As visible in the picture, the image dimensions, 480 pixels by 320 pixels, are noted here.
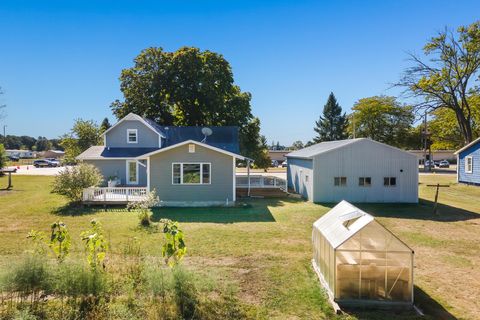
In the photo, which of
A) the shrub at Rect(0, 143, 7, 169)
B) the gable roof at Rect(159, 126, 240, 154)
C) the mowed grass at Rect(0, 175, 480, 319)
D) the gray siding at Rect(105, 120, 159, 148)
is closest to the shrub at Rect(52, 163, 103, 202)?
the mowed grass at Rect(0, 175, 480, 319)

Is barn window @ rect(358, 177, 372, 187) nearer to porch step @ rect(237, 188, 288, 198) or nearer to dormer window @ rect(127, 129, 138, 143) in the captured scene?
porch step @ rect(237, 188, 288, 198)

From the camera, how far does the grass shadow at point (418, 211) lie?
1623 centimetres

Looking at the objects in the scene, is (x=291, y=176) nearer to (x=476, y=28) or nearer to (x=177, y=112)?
(x=177, y=112)

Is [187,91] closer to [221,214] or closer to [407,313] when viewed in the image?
[221,214]

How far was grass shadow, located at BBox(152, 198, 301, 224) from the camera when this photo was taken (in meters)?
15.3

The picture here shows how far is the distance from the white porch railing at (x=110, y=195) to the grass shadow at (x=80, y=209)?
17.1 inches

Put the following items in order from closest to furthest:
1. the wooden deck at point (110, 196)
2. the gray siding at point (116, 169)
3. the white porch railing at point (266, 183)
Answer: the wooden deck at point (110, 196), the gray siding at point (116, 169), the white porch railing at point (266, 183)

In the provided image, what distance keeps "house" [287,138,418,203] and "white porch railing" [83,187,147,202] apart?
34.2 feet

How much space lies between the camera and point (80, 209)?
57.4ft

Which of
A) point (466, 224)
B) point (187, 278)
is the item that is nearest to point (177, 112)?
point (466, 224)

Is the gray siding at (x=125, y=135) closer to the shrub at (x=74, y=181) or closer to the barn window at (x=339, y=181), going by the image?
the shrub at (x=74, y=181)

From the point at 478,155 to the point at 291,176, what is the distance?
15.1 m

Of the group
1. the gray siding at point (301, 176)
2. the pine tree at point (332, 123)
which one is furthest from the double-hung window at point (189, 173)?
the pine tree at point (332, 123)

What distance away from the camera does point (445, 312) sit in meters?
6.53
